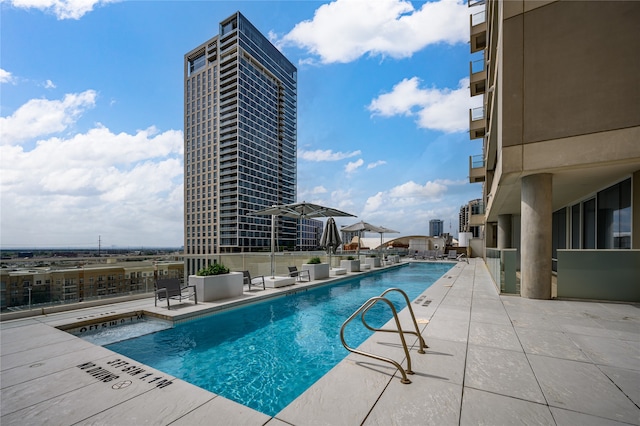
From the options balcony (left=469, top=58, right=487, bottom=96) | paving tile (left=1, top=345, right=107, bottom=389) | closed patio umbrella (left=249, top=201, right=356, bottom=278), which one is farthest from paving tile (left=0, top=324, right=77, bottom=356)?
balcony (left=469, top=58, right=487, bottom=96)

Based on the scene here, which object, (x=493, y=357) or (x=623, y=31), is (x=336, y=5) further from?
(x=493, y=357)

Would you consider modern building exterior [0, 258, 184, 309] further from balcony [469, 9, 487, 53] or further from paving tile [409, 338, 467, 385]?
balcony [469, 9, 487, 53]

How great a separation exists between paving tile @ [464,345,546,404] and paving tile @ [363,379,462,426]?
38 cm

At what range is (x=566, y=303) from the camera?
736cm

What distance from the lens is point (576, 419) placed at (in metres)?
2.53

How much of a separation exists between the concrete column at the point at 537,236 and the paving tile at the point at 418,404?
21.1 feet

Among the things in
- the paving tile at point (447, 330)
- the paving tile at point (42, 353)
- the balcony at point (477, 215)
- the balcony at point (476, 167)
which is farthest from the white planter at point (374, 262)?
the paving tile at point (42, 353)

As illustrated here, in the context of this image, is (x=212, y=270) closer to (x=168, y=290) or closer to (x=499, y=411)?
(x=168, y=290)

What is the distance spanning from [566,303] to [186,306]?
984 cm

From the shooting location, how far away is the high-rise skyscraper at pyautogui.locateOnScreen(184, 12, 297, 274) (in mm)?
82438

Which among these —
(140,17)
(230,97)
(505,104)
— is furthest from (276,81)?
(505,104)

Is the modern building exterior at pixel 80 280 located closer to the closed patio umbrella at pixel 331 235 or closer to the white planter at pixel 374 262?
the closed patio umbrella at pixel 331 235

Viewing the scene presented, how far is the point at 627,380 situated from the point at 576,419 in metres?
1.45

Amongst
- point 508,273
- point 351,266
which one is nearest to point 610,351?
point 508,273
